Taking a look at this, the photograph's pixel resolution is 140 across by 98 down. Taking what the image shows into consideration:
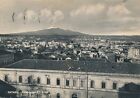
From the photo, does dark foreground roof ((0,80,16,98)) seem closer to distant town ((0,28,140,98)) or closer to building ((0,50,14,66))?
distant town ((0,28,140,98))

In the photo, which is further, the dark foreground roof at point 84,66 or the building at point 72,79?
the dark foreground roof at point 84,66

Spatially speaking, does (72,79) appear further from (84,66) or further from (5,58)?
(5,58)

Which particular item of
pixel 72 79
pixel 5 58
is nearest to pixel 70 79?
pixel 72 79

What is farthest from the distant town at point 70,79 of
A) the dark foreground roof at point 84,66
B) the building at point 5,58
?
the building at point 5,58

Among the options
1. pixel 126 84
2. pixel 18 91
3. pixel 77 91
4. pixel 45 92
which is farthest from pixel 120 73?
pixel 18 91

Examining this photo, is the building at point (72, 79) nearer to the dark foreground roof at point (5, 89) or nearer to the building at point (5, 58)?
the dark foreground roof at point (5, 89)

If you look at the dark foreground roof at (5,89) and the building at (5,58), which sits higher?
the building at (5,58)

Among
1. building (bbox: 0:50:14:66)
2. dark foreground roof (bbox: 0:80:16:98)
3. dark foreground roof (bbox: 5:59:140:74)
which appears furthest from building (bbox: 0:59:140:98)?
building (bbox: 0:50:14:66)

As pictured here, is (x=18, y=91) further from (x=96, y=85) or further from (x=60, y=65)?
(x=96, y=85)
